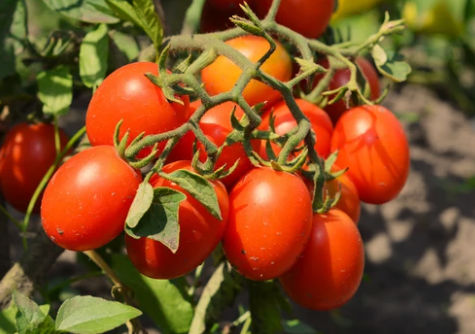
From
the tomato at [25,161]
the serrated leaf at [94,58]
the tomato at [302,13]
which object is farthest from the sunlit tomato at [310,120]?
the tomato at [25,161]

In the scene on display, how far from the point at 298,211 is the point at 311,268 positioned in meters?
0.11

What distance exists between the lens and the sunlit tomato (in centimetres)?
82

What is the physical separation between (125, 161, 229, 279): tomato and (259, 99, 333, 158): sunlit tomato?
0.15 metres

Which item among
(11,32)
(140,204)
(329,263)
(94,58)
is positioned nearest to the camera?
(140,204)

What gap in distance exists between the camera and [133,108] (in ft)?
2.22

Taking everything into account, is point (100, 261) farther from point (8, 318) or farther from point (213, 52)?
point (213, 52)

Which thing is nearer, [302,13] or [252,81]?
[252,81]

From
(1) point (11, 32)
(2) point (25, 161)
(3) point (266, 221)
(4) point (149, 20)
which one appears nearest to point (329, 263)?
(3) point (266, 221)

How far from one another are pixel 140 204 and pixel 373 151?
36 centimetres

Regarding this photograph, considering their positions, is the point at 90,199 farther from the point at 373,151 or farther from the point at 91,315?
the point at 373,151

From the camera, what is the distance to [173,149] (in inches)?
28.6

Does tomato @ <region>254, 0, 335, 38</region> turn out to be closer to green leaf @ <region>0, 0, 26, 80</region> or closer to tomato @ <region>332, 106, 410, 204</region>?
tomato @ <region>332, 106, 410, 204</region>

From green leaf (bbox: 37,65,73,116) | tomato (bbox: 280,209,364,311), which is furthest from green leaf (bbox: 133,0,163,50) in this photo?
tomato (bbox: 280,209,364,311)

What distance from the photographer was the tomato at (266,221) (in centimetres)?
70
